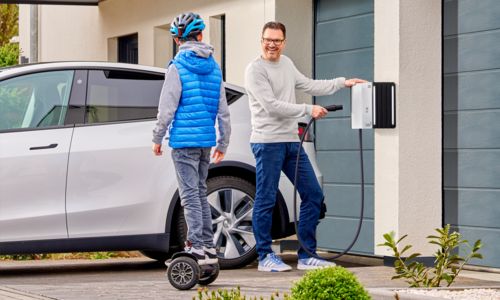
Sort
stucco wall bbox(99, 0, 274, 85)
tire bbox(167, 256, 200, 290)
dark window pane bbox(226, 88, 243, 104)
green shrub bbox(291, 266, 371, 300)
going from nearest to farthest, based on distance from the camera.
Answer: green shrub bbox(291, 266, 371, 300)
tire bbox(167, 256, 200, 290)
dark window pane bbox(226, 88, 243, 104)
stucco wall bbox(99, 0, 274, 85)

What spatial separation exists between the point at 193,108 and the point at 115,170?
1.55 meters

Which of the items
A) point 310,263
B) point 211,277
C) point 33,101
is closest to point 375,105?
point 310,263

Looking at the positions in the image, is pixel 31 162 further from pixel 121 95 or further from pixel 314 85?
pixel 314 85

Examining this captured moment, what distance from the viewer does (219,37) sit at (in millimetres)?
15375

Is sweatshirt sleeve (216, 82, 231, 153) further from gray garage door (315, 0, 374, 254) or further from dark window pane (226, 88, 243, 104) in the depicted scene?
gray garage door (315, 0, 374, 254)

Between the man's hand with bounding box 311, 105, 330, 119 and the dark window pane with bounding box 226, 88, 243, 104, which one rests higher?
the dark window pane with bounding box 226, 88, 243, 104

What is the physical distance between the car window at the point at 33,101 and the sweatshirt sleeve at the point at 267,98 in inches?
62.2

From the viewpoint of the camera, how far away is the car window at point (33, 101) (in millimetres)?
10930

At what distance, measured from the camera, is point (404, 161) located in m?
11.4

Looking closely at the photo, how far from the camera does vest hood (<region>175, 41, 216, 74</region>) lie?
972 cm

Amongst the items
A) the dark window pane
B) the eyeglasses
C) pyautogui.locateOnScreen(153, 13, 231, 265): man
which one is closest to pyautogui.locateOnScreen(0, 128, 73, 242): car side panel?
pyautogui.locateOnScreen(153, 13, 231, 265): man

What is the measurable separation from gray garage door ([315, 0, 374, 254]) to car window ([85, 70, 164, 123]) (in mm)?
2156

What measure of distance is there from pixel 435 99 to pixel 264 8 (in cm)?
298

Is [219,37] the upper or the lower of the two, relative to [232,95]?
upper
